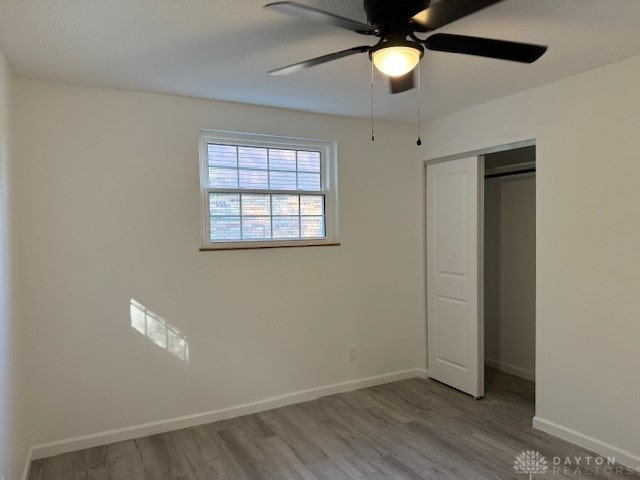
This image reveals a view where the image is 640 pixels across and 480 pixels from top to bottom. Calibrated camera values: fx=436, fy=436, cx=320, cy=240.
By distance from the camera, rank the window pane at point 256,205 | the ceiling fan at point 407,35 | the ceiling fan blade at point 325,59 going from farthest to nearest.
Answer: the window pane at point 256,205
the ceiling fan blade at point 325,59
the ceiling fan at point 407,35

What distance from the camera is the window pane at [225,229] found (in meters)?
3.31

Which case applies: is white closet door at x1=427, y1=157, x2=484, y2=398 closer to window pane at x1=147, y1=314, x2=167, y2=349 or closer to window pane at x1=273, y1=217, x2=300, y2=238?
window pane at x1=273, y1=217, x2=300, y2=238

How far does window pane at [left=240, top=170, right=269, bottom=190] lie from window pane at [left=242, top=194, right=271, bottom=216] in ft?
0.26

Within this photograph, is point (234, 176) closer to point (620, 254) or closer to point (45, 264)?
point (45, 264)

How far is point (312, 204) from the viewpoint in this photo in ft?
12.2


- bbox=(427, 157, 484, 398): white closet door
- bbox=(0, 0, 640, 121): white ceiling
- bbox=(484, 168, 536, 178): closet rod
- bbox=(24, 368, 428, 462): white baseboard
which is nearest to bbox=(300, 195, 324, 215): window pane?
bbox=(0, 0, 640, 121): white ceiling

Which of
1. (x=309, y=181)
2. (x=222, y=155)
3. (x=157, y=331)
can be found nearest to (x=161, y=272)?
(x=157, y=331)

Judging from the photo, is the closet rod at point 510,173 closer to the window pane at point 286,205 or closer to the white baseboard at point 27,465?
the window pane at point 286,205

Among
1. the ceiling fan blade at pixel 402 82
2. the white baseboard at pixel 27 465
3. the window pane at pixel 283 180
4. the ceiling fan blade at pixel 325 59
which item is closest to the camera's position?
the ceiling fan blade at pixel 325 59

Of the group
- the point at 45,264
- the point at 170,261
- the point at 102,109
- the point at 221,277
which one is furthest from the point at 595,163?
the point at 45,264

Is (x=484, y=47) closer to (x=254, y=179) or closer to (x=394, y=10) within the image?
(x=394, y=10)

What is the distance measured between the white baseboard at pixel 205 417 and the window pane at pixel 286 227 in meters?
1.30

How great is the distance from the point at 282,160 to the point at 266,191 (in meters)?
0.31

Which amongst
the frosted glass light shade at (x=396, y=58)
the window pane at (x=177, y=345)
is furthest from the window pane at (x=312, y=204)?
the frosted glass light shade at (x=396, y=58)
